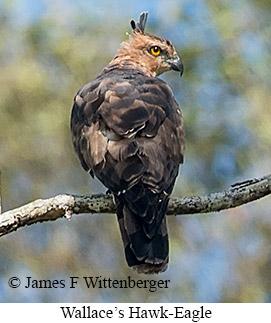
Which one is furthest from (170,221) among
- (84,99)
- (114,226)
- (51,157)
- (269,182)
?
(269,182)

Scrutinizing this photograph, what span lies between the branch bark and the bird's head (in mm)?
2005

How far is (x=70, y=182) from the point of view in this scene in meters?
7.21

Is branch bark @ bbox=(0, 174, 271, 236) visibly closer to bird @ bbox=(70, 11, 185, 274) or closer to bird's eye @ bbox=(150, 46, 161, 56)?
bird @ bbox=(70, 11, 185, 274)

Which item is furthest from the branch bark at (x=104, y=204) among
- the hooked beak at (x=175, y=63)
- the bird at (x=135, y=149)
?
the hooked beak at (x=175, y=63)

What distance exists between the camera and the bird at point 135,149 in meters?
4.79

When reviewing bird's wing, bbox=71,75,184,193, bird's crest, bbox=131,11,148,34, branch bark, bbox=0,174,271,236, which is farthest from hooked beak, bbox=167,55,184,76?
branch bark, bbox=0,174,271,236

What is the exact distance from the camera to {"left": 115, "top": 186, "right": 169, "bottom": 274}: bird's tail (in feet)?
15.6

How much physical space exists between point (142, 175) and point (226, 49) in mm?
4353

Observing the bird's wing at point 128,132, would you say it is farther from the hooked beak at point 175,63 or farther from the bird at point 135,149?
the hooked beak at point 175,63

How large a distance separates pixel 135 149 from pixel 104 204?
1.16 ft

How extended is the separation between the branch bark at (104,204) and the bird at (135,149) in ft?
0.33

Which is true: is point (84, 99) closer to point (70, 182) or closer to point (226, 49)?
point (70, 182)

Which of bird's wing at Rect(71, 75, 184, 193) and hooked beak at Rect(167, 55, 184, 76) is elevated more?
hooked beak at Rect(167, 55, 184, 76)

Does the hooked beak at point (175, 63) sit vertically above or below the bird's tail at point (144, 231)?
above
